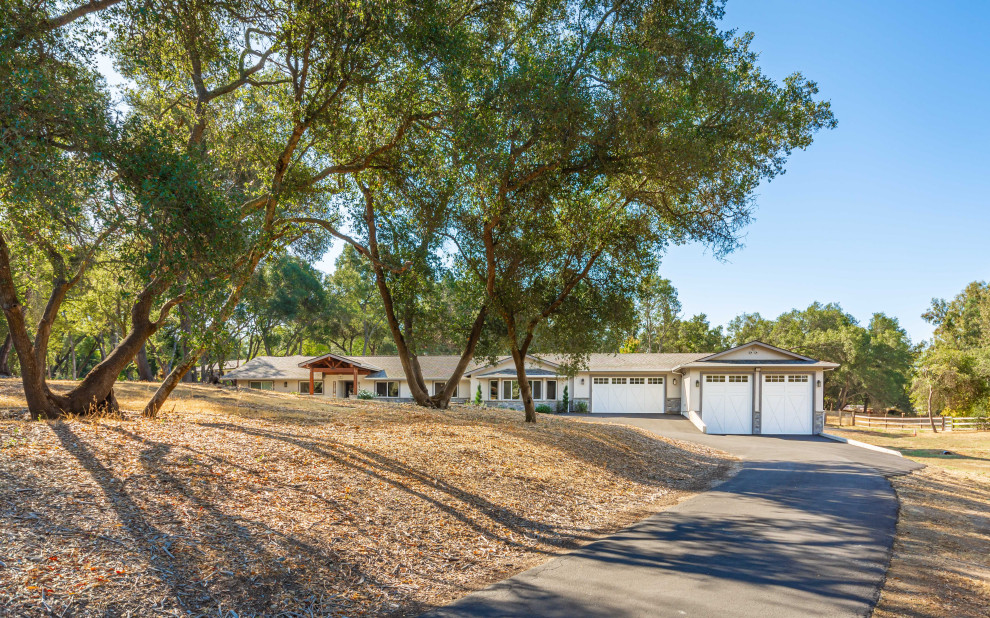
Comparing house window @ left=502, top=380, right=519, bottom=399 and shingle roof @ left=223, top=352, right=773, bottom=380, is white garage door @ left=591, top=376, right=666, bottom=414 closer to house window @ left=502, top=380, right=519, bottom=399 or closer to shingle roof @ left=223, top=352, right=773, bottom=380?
shingle roof @ left=223, top=352, right=773, bottom=380

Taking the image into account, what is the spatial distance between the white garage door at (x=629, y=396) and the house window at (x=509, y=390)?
4637 millimetres

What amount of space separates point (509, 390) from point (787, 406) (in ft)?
49.0

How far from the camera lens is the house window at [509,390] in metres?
35.0

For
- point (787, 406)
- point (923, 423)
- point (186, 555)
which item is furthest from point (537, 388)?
point (186, 555)

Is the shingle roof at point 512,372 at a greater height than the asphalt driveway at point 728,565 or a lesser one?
greater

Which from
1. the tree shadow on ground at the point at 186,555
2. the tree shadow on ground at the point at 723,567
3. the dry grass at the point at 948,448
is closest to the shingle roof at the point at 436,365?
the dry grass at the point at 948,448

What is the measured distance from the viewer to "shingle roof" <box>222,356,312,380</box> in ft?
124

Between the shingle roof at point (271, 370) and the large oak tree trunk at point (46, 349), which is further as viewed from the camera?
the shingle roof at point (271, 370)

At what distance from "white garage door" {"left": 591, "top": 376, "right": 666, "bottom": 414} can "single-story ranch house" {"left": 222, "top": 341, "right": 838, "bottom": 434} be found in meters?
0.06

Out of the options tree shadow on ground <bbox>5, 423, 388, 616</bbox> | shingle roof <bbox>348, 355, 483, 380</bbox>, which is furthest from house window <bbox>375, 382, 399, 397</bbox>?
tree shadow on ground <bbox>5, 423, 388, 616</bbox>

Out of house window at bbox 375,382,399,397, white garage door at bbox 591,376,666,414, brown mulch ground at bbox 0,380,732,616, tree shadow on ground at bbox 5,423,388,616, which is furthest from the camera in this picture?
house window at bbox 375,382,399,397

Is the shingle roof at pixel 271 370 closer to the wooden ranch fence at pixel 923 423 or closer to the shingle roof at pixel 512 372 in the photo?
the shingle roof at pixel 512 372

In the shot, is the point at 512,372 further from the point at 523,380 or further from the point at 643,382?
the point at 523,380

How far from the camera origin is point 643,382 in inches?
1298
